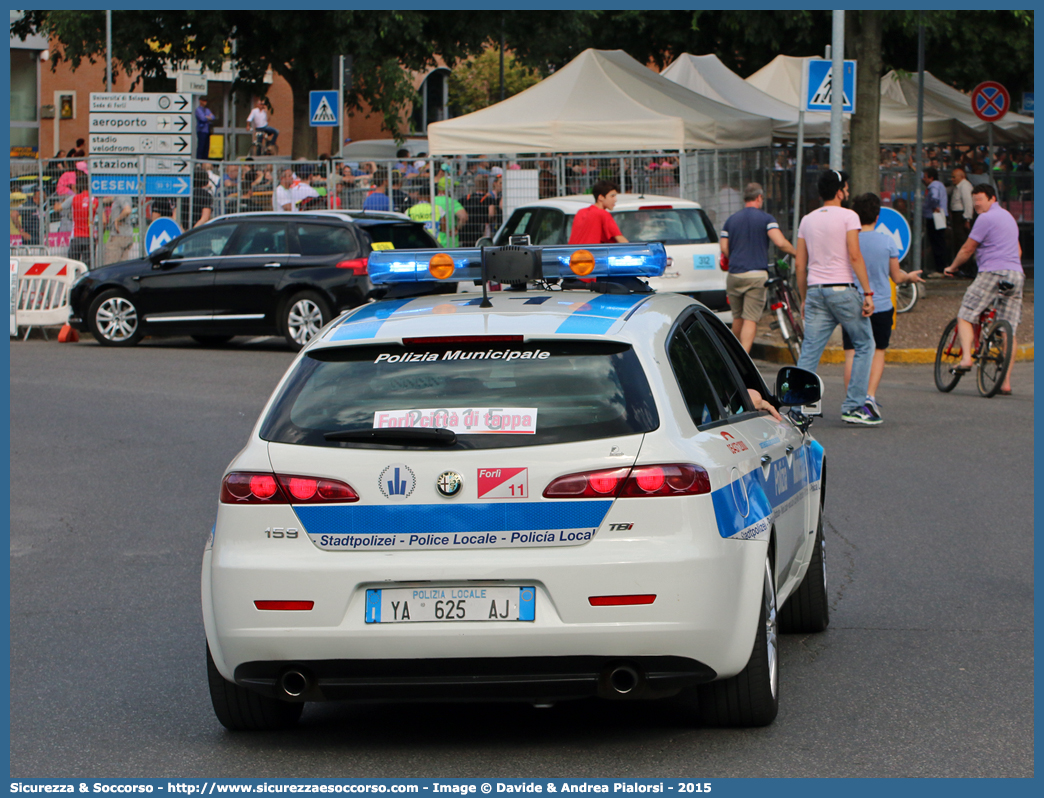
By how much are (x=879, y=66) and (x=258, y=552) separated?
760 inches

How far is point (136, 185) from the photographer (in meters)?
23.8

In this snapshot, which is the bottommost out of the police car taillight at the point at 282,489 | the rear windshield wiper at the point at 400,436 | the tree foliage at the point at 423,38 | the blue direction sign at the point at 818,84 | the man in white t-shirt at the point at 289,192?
the police car taillight at the point at 282,489

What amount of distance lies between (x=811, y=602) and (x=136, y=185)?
759 inches

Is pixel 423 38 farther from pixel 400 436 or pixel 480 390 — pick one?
pixel 400 436

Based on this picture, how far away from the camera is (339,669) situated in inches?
182

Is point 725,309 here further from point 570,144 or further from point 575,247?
point 575,247

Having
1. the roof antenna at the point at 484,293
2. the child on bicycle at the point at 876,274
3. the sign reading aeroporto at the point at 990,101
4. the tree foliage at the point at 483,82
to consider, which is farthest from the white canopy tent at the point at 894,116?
the tree foliage at the point at 483,82

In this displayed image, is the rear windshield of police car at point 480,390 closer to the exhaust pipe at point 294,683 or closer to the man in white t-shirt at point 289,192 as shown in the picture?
the exhaust pipe at point 294,683

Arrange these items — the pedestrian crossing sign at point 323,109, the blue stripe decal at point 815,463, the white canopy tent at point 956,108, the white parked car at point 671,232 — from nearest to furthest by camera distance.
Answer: the blue stripe decal at point 815,463
the white parked car at point 671,232
the pedestrian crossing sign at point 323,109
the white canopy tent at point 956,108

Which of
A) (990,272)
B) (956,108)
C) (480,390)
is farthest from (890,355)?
(956,108)

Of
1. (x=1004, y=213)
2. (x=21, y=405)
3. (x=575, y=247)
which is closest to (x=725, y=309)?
(x=1004, y=213)

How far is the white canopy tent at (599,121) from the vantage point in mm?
22766

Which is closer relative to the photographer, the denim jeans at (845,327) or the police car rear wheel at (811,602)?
the police car rear wheel at (811,602)

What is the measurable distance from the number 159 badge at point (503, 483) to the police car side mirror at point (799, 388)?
199 cm
